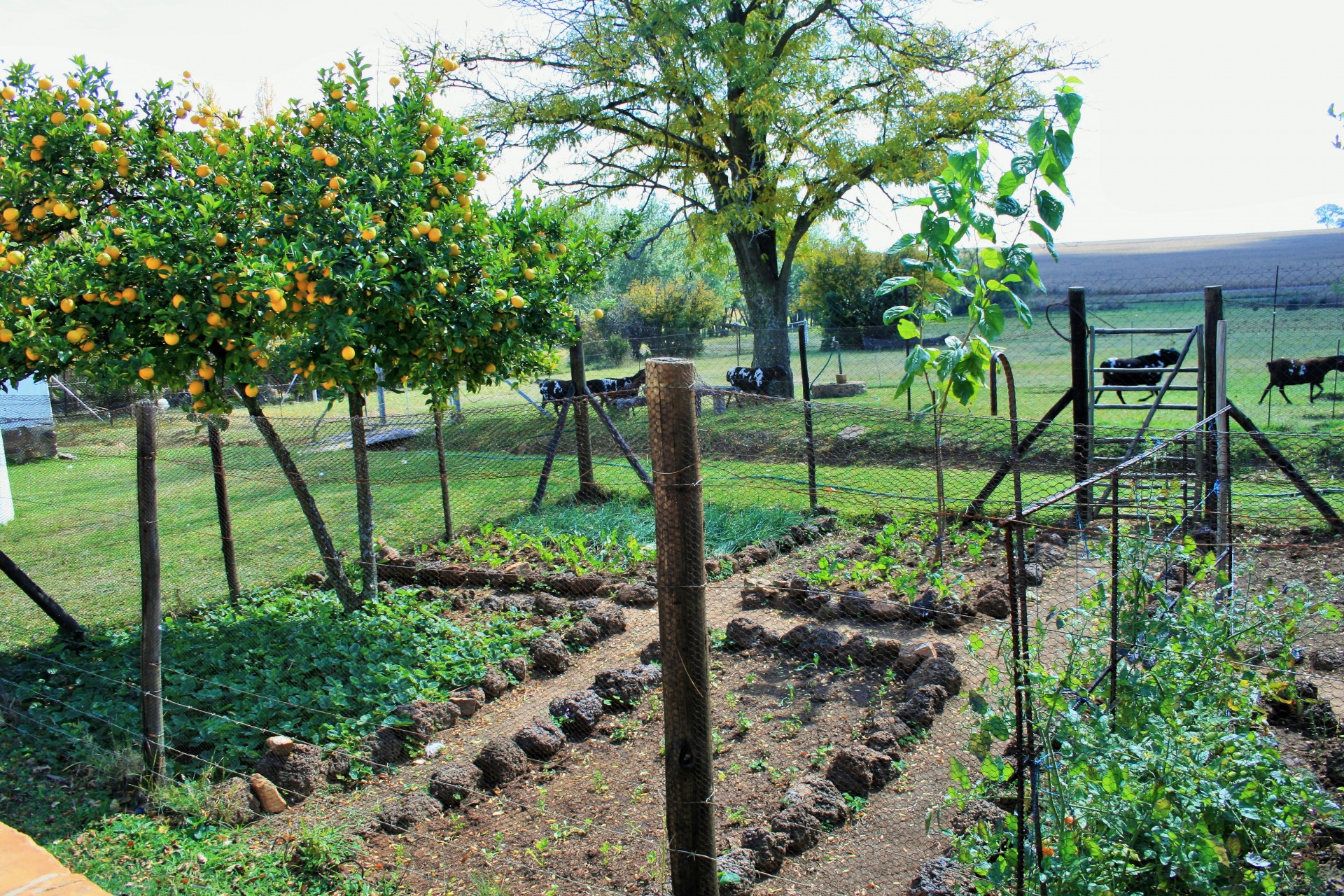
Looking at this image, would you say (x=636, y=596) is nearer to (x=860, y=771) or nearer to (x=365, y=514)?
(x=365, y=514)

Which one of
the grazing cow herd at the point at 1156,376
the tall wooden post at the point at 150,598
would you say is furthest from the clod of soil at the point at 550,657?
the grazing cow herd at the point at 1156,376

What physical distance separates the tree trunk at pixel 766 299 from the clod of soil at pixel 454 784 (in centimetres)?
1365

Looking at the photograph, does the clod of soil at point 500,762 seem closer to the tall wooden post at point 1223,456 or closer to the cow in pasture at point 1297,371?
the tall wooden post at point 1223,456

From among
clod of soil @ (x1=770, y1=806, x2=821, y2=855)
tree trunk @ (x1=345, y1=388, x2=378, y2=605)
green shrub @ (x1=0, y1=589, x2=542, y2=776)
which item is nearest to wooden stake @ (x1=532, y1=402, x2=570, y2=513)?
tree trunk @ (x1=345, y1=388, x2=378, y2=605)

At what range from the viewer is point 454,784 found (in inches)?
159

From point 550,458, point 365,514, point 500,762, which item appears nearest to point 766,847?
point 500,762

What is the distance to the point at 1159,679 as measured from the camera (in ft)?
9.17

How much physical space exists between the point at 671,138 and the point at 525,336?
1127cm

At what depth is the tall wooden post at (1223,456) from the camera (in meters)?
5.18

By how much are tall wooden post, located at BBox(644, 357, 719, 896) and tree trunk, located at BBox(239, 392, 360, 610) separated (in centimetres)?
418

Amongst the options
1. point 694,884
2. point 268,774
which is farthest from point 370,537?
point 694,884

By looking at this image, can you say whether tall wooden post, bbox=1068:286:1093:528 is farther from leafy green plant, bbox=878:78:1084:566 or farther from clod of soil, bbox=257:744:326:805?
clod of soil, bbox=257:744:326:805

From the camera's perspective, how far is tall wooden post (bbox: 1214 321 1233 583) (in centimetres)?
518

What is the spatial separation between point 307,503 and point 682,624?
4.35 metres
